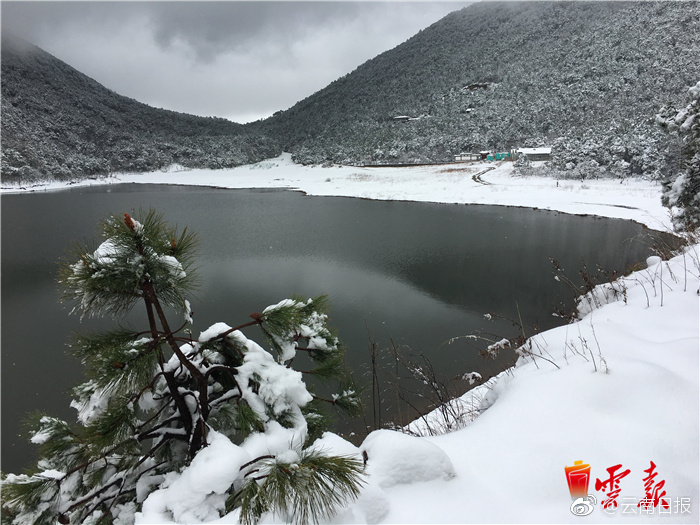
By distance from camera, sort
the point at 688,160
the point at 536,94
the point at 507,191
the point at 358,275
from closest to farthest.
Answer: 1. the point at 688,160
2. the point at 358,275
3. the point at 507,191
4. the point at 536,94

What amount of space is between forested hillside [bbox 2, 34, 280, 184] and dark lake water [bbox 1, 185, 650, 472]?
38.8 m

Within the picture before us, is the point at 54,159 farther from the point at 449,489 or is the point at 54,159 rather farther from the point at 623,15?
the point at 623,15

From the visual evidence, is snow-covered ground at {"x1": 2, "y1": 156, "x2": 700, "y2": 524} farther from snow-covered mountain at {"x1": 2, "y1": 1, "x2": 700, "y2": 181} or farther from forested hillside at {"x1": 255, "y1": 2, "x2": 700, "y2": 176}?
forested hillside at {"x1": 255, "y1": 2, "x2": 700, "y2": 176}

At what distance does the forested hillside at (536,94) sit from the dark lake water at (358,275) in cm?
1621

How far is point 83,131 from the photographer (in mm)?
64125

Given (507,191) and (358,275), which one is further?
(507,191)

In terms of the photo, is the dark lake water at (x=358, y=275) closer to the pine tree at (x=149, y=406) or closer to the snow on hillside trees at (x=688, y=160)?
the pine tree at (x=149, y=406)

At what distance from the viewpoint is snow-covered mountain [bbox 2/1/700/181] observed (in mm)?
36250

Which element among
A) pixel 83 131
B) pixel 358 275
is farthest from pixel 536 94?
pixel 83 131

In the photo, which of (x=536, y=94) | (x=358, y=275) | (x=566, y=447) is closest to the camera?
(x=566, y=447)

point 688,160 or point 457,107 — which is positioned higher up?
point 457,107

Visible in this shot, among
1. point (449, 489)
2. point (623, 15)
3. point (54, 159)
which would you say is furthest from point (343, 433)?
point (623, 15)

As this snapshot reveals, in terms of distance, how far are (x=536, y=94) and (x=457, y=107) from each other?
40.8ft

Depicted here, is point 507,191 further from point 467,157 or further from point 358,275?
point 467,157
